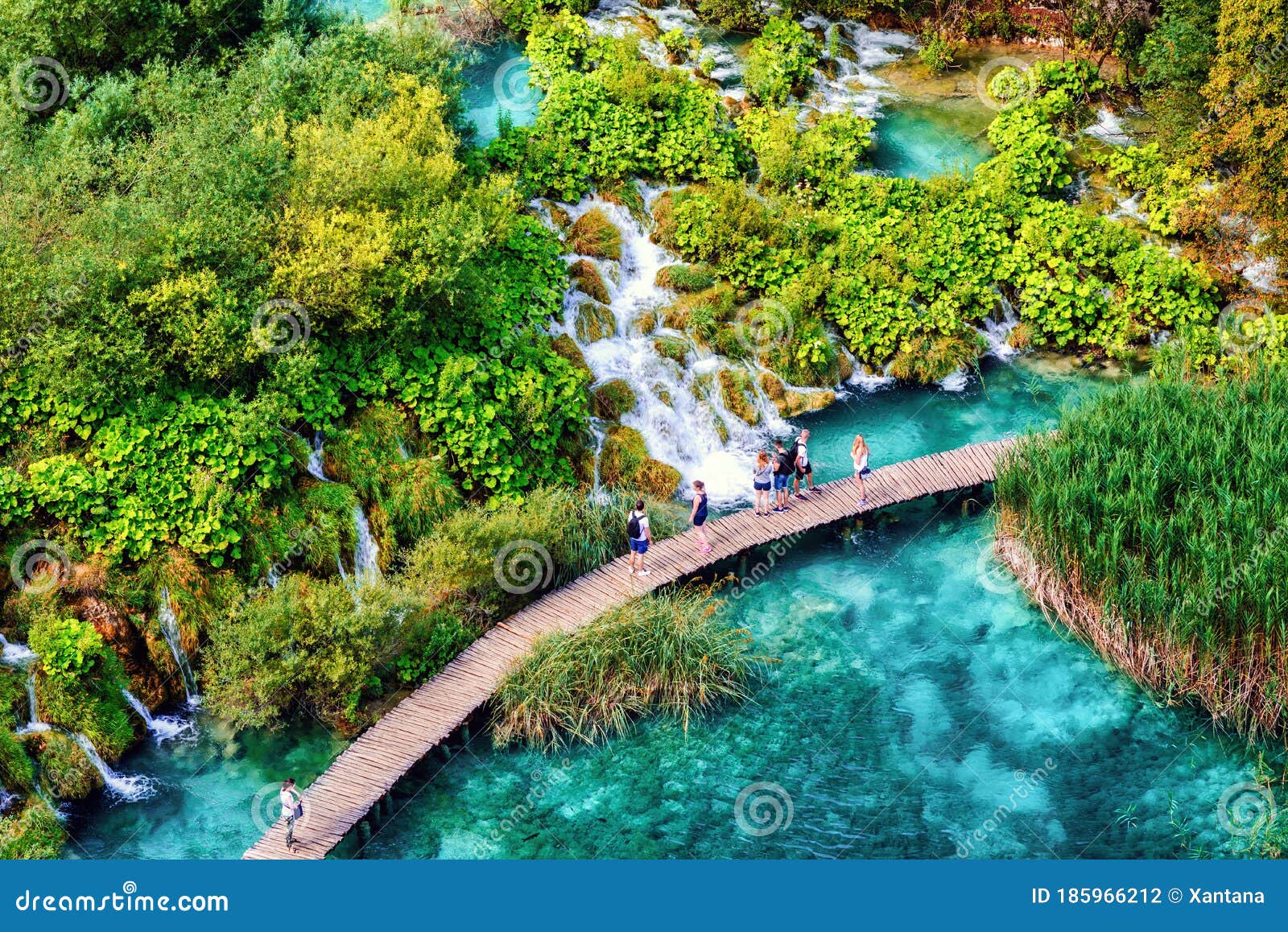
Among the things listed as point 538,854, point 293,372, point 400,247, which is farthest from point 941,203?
point 538,854

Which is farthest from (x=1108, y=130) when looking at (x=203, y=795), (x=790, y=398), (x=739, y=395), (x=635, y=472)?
(x=203, y=795)

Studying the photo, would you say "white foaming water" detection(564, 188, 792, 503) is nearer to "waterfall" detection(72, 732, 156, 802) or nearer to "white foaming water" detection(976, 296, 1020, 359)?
"white foaming water" detection(976, 296, 1020, 359)

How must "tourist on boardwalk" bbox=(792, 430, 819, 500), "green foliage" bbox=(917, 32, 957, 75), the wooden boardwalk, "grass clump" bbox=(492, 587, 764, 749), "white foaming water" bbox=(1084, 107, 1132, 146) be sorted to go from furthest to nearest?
"green foliage" bbox=(917, 32, 957, 75) < "white foaming water" bbox=(1084, 107, 1132, 146) < "tourist on boardwalk" bbox=(792, 430, 819, 500) < "grass clump" bbox=(492, 587, 764, 749) < the wooden boardwalk

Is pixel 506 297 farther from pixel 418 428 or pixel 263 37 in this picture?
pixel 263 37

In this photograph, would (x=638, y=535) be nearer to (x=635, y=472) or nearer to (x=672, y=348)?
(x=635, y=472)

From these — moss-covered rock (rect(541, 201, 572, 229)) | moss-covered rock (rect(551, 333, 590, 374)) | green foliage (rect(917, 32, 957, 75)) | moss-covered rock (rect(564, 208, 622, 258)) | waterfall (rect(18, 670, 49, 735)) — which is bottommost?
waterfall (rect(18, 670, 49, 735))

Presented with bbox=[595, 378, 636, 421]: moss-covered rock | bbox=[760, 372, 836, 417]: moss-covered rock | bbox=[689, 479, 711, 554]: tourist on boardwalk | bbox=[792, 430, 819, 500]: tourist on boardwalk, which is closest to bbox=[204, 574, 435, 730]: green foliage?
bbox=[689, 479, 711, 554]: tourist on boardwalk

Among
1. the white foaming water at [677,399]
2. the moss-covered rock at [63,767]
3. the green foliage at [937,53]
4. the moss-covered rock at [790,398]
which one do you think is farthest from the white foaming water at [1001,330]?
the moss-covered rock at [63,767]
